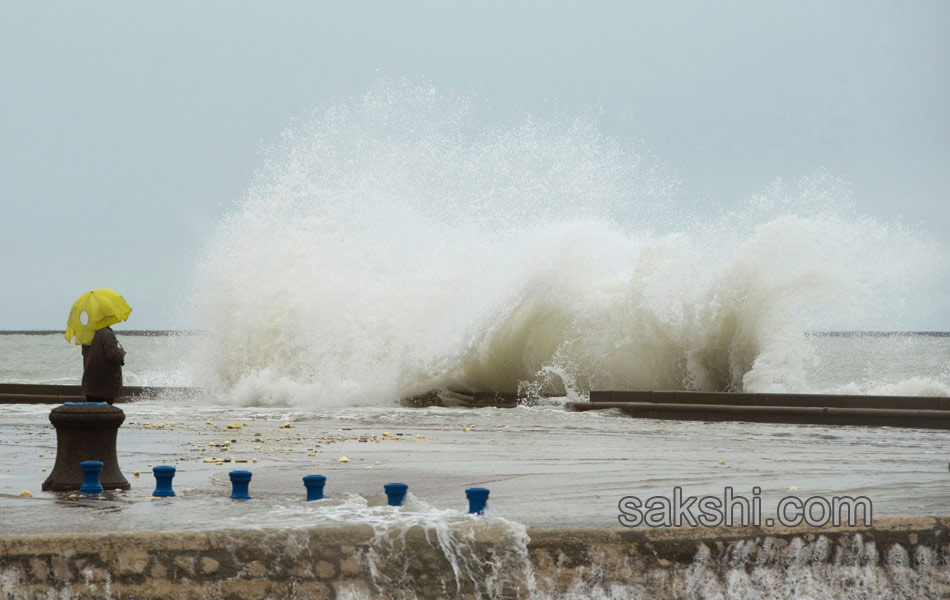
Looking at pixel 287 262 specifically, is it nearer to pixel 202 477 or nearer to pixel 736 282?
pixel 736 282

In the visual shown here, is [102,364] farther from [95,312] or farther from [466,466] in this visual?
[466,466]

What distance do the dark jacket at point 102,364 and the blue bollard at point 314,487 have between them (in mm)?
1895

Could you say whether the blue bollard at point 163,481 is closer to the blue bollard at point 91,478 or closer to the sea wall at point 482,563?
the blue bollard at point 91,478

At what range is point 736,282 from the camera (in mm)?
21391

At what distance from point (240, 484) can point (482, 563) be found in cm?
204

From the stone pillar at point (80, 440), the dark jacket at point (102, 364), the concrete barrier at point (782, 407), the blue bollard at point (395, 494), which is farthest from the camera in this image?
the concrete barrier at point (782, 407)

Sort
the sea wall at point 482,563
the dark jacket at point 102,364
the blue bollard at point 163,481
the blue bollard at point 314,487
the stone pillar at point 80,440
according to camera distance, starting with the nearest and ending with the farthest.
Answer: the sea wall at point 482,563
the blue bollard at point 314,487
the blue bollard at point 163,481
the stone pillar at point 80,440
the dark jacket at point 102,364

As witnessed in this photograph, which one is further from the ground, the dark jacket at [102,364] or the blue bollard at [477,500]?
the dark jacket at [102,364]

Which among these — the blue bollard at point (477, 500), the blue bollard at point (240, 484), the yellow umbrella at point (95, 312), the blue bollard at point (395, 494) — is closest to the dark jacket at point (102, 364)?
the yellow umbrella at point (95, 312)

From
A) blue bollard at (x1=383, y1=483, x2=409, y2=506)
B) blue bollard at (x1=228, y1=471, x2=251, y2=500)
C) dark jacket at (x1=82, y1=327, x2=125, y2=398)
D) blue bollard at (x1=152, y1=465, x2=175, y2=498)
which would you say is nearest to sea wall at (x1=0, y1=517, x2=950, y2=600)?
blue bollard at (x1=383, y1=483, x2=409, y2=506)

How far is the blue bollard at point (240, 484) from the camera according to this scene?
6.77 m

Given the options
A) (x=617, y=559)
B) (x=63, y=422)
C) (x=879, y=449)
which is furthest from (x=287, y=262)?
(x=617, y=559)

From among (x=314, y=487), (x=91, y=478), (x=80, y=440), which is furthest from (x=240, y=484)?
(x=80, y=440)

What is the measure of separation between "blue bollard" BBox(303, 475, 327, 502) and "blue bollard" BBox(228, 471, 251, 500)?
1.27 feet
